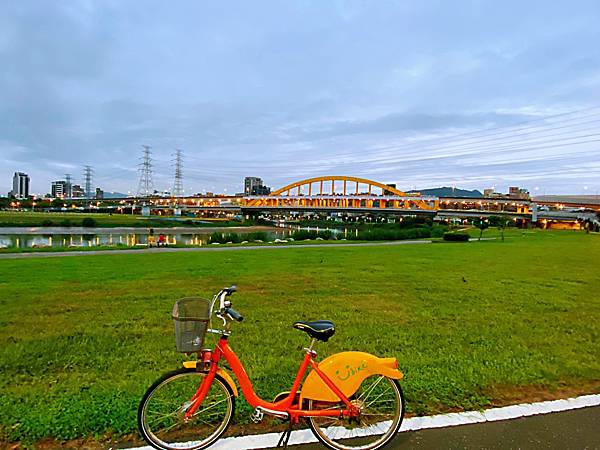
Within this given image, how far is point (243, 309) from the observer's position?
6637 mm

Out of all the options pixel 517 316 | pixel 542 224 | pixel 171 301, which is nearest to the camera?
pixel 517 316

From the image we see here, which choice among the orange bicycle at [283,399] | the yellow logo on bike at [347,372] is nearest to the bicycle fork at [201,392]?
the orange bicycle at [283,399]

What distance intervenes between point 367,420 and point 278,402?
2.71 feet

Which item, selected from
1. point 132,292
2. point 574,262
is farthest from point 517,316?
point 574,262

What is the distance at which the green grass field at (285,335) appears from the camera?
350 centimetres

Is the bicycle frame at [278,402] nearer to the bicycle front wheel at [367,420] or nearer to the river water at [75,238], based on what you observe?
the bicycle front wheel at [367,420]

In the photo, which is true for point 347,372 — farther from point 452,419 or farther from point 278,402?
point 452,419

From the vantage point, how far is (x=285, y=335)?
17.2 feet

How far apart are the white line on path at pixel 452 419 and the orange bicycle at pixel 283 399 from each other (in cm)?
10

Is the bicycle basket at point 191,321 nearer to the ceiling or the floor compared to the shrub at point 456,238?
nearer to the ceiling

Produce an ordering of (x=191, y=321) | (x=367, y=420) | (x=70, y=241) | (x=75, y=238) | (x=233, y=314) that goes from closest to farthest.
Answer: (x=191, y=321) → (x=233, y=314) → (x=367, y=420) → (x=70, y=241) → (x=75, y=238)

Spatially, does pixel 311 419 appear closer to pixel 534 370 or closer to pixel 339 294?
pixel 534 370

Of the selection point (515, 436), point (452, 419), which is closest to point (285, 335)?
point (452, 419)

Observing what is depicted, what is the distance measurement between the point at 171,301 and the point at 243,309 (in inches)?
65.5
